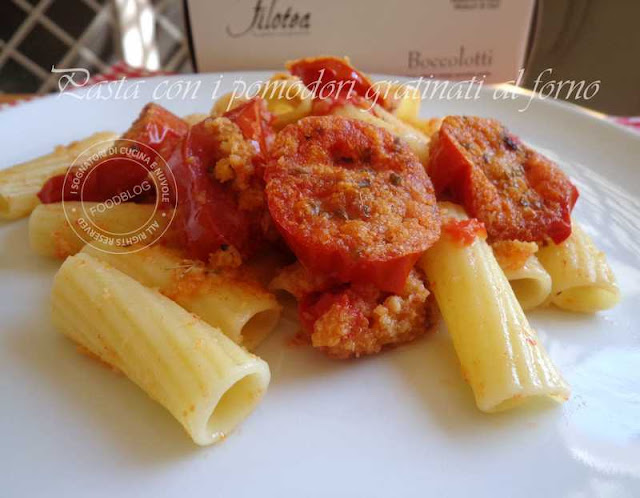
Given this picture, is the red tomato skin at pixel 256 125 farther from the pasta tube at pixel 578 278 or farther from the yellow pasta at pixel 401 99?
the pasta tube at pixel 578 278

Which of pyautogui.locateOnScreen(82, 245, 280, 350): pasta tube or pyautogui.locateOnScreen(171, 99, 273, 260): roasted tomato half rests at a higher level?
pyautogui.locateOnScreen(171, 99, 273, 260): roasted tomato half

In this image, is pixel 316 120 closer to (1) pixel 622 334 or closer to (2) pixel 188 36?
(1) pixel 622 334

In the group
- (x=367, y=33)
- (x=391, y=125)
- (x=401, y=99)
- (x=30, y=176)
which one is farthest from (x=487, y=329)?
(x=367, y=33)

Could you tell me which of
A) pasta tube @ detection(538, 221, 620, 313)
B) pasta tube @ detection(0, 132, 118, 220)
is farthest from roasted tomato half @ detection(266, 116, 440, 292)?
pasta tube @ detection(0, 132, 118, 220)

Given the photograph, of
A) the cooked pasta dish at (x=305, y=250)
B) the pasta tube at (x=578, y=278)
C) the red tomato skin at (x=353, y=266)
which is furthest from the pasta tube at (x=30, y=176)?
the pasta tube at (x=578, y=278)

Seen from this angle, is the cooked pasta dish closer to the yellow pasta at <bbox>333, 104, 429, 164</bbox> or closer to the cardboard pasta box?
the yellow pasta at <bbox>333, 104, 429, 164</bbox>

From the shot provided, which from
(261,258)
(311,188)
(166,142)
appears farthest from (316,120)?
(166,142)
